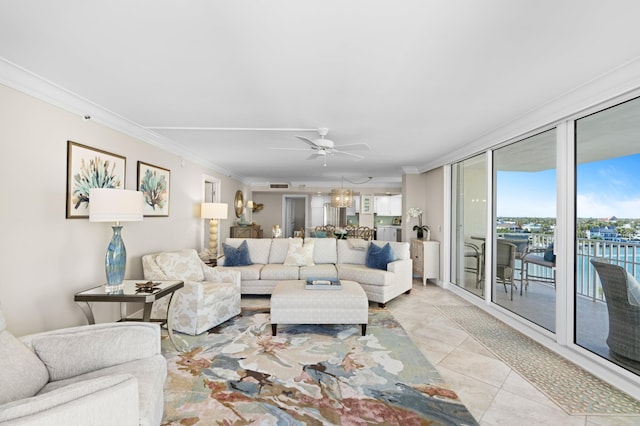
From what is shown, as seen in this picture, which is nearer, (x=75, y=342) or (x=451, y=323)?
(x=75, y=342)

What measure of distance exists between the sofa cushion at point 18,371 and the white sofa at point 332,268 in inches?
124

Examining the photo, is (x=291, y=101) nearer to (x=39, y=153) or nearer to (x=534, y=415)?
(x=39, y=153)

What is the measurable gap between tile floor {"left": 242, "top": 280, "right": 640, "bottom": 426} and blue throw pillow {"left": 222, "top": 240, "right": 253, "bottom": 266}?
257 centimetres

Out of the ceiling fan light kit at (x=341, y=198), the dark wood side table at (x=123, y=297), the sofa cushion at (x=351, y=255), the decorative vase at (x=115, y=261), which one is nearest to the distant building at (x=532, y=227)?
the sofa cushion at (x=351, y=255)

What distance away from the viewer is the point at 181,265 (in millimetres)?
3811

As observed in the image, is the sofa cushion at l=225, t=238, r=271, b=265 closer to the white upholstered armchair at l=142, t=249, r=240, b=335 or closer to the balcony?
the white upholstered armchair at l=142, t=249, r=240, b=335

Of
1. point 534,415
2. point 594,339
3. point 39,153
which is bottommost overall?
point 534,415

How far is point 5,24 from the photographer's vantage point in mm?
1726

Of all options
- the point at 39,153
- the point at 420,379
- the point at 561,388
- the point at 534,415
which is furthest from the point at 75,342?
the point at 561,388

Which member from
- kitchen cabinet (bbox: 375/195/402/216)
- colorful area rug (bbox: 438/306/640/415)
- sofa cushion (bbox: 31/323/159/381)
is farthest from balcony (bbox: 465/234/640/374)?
kitchen cabinet (bbox: 375/195/402/216)

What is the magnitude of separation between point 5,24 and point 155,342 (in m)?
2.03

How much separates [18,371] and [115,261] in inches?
54.6

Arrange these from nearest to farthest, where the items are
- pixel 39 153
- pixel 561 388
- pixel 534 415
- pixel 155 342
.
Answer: pixel 155 342, pixel 534 415, pixel 561 388, pixel 39 153

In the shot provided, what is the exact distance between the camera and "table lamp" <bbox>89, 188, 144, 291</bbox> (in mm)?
2541
